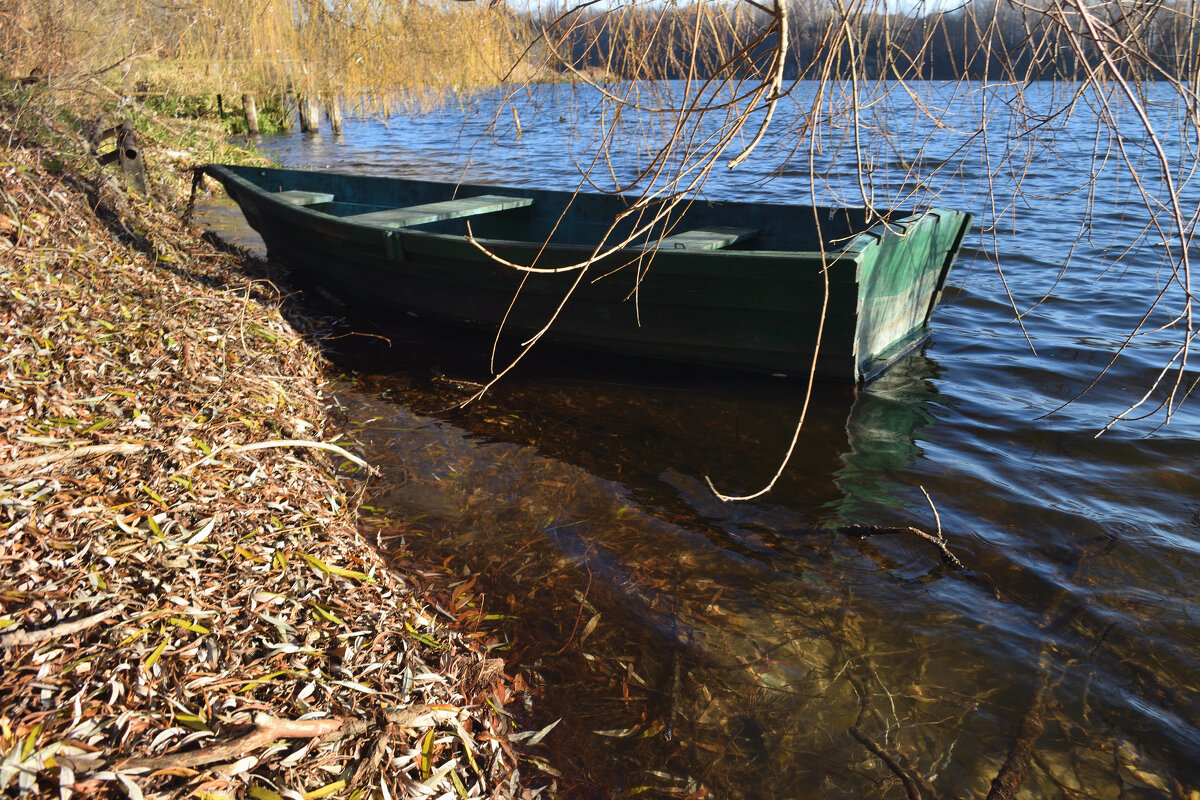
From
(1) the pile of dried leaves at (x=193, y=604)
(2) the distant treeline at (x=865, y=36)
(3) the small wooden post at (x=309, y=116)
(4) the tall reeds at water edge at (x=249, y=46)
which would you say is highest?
(4) the tall reeds at water edge at (x=249, y=46)

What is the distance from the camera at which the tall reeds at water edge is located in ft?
26.1

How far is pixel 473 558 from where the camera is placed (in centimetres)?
359

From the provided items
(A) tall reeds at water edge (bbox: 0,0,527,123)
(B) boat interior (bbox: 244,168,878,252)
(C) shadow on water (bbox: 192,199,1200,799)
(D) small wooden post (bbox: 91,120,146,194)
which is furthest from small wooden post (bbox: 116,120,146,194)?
(C) shadow on water (bbox: 192,199,1200,799)

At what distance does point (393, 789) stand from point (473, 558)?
60.1 inches

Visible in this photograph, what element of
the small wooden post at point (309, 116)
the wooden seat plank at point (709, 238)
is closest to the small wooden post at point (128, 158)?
the wooden seat plank at point (709, 238)

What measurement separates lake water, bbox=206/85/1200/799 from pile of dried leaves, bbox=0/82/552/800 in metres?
0.45

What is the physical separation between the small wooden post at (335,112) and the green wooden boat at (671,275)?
15183mm

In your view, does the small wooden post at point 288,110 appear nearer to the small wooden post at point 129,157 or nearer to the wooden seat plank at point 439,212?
the small wooden post at point 129,157

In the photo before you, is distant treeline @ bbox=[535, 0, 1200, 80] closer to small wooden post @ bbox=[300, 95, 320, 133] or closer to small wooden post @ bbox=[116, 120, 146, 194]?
small wooden post @ bbox=[116, 120, 146, 194]

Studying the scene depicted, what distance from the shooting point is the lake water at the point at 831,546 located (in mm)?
2613

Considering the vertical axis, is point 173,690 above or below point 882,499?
above

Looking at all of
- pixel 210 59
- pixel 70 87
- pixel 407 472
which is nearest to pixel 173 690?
pixel 407 472

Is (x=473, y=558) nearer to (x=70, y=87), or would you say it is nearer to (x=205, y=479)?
(x=205, y=479)

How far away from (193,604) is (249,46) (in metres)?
15.6
